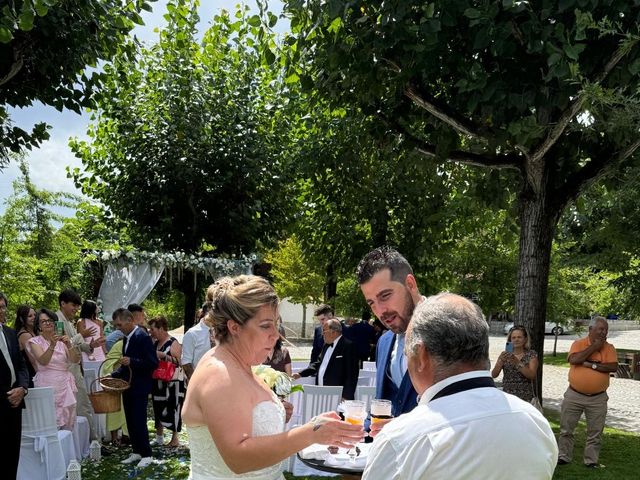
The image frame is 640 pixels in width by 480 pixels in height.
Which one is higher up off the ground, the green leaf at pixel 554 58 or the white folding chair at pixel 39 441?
the green leaf at pixel 554 58

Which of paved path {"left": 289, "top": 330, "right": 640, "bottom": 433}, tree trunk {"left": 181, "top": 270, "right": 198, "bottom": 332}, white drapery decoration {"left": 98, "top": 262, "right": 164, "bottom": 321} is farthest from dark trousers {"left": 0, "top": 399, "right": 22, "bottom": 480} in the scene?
paved path {"left": 289, "top": 330, "right": 640, "bottom": 433}

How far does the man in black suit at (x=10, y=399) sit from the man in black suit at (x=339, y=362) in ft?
11.7

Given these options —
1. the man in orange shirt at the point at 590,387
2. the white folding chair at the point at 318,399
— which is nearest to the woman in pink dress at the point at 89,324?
A: the white folding chair at the point at 318,399

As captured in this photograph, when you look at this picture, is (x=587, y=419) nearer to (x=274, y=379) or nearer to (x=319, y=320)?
(x=319, y=320)

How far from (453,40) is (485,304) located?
18314mm

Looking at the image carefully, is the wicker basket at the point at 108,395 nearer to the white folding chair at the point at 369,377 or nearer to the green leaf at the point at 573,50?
the white folding chair at the point at 369,377

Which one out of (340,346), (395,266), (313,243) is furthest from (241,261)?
(395,266)

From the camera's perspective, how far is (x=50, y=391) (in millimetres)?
7055

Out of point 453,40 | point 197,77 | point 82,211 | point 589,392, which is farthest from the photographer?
point 82,211

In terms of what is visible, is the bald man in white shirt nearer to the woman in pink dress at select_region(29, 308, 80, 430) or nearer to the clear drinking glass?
the clear drinking glass

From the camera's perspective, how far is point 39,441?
7.12 m

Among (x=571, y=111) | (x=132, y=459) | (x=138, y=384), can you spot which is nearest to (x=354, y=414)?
(x=571, y=111)

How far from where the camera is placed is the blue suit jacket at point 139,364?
842cm

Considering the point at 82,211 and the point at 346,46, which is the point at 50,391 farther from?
the point at 82,211
